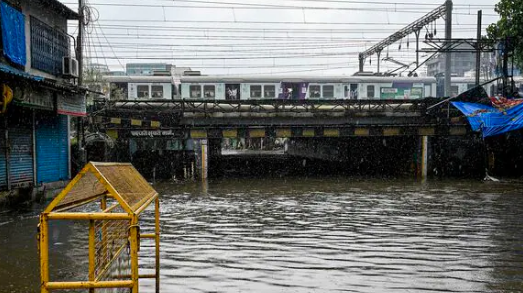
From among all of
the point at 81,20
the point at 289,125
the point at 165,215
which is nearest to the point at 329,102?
the point at 289,125

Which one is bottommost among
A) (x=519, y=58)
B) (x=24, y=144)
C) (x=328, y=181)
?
(x=328, y=181)

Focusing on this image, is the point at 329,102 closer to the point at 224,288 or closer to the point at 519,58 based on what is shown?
the point at 519,58

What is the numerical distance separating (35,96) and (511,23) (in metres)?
24.2

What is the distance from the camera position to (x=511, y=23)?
2747 centimetres

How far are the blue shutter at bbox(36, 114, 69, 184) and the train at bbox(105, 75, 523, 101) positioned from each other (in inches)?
373

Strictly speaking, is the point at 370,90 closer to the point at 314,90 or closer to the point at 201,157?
the point at 314,90

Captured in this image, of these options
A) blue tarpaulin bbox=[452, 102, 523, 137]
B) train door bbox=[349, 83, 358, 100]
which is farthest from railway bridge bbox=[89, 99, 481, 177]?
train door bbox=[349, 83, 358, 100]

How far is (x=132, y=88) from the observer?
29.9 meters

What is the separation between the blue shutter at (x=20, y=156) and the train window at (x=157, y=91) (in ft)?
41.5

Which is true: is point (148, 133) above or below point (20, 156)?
above

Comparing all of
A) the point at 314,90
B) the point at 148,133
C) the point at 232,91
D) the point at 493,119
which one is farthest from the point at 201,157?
the point at 493,119

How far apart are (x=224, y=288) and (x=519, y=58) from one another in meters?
27.6

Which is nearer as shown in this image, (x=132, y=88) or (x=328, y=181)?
(x=328, y=181)

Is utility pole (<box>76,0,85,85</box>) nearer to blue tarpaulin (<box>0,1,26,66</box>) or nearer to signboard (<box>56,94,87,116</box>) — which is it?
signboard (<box>56,94,87,116</box>)
